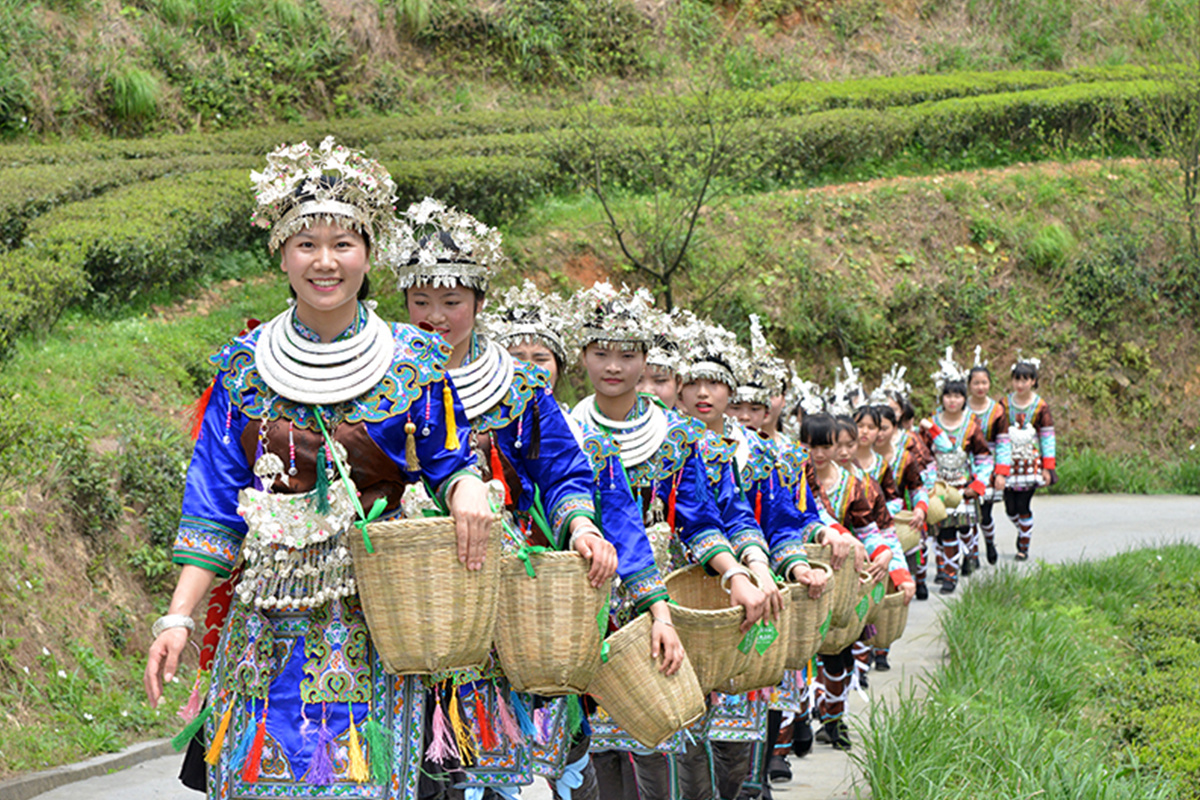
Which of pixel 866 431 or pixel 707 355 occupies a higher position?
pixel 707 355

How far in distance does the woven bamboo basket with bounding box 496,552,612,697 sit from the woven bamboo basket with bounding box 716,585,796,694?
1.36 m

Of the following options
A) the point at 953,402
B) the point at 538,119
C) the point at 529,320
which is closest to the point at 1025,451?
the point at 953,402

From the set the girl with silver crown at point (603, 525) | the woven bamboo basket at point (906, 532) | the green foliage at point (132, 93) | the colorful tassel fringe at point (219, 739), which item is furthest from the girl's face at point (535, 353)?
the green foliage at point (132, 93)

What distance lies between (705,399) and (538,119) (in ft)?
54.1

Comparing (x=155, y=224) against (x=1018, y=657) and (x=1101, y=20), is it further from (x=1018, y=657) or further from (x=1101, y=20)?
(x=1101, y=20)

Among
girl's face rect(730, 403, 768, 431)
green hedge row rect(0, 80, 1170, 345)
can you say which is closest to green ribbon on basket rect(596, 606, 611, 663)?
girl's face rect(730, 403, 768, 431)

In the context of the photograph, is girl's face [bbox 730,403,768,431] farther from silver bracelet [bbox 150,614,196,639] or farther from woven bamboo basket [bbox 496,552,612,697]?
silver bracelet [bbox 150,614,196,639]

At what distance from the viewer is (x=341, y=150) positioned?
4.05 m

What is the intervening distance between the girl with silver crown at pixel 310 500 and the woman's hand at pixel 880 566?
4071 mm

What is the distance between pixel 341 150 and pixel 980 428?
11846 millimetres

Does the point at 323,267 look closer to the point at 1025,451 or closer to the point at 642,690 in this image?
the point at 642,690

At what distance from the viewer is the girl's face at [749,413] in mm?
7836

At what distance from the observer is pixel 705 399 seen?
6.88m

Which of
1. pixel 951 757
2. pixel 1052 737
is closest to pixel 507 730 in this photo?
pixel 951 757
